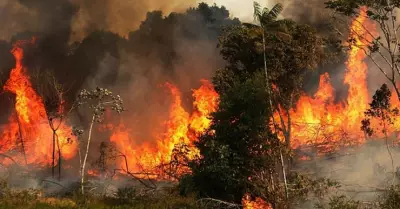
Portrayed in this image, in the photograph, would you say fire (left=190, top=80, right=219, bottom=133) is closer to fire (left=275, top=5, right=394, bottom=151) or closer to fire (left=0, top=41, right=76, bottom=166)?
fire (left=275, top=5, right=394, bottom=151)

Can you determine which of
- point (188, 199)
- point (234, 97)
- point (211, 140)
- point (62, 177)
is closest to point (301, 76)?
point (234, 97)

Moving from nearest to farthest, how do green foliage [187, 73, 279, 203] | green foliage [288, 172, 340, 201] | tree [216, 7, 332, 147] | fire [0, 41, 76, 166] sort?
green foliage [288, 172, 340, 201]
green foliage [187, 73, 279, 203]
tree [216, 7, 332, 147]
fire [0, 41, 76, 166]

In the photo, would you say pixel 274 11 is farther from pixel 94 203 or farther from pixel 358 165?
pixel 358 165

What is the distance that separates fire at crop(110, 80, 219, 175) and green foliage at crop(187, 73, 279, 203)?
20.6 meters

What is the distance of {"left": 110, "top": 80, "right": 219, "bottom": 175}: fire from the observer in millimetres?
47781

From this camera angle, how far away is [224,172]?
23844mm

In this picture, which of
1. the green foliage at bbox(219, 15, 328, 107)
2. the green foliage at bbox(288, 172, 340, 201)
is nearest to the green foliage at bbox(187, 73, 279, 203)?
the green foliage at bbox(288, 172, 340, 201)

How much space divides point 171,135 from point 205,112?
517 cm

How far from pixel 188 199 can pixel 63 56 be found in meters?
45.3

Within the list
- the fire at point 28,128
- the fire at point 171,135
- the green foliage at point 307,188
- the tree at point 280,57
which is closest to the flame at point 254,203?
the green foliage at point 307,188

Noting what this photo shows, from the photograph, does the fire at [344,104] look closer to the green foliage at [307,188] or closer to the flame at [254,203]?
the flame at [254,203]

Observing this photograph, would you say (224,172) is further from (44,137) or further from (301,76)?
(44,137)

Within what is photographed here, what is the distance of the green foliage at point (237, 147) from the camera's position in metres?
24.1

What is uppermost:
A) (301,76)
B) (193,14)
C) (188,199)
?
(193,14)
